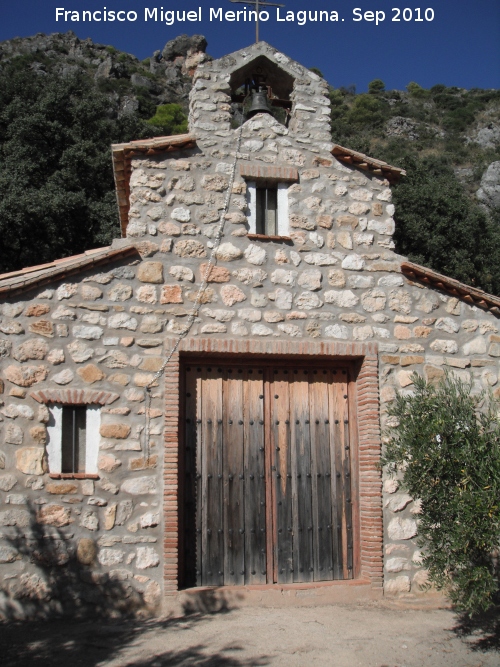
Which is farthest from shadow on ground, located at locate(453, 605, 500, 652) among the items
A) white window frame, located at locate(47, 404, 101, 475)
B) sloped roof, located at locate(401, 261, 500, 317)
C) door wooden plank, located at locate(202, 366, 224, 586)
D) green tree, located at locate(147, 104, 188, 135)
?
green tree, located at locate(147, 104, 188, 135)

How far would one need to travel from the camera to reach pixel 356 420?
7.80 meters

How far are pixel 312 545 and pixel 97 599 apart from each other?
2.57 metres

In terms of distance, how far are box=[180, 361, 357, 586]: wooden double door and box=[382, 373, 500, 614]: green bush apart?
1693mm

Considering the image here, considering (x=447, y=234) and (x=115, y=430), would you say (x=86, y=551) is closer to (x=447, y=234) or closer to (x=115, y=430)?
(x=115, y=430)

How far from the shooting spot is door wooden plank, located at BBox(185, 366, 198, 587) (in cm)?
721

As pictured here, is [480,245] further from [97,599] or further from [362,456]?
[97,599]

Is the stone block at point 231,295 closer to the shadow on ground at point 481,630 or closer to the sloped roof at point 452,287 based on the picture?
the sloped roof at point 452,287

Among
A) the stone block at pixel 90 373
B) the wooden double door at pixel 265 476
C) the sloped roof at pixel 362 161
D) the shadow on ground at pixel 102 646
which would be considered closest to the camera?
the shadow on ground at pixel 102 646

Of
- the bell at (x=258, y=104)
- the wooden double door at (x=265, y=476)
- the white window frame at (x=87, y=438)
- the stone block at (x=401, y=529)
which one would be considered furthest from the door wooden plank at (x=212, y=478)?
the bell at (x=258, y=104)

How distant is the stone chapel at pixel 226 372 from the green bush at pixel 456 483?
1396 mm

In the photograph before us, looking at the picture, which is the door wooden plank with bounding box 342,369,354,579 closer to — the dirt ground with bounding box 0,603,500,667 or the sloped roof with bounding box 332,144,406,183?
the dirt ground with bounding box 0,603,500,667

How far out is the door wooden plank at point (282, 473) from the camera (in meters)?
7.42

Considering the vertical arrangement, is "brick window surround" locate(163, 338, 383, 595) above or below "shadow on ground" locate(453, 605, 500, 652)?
above

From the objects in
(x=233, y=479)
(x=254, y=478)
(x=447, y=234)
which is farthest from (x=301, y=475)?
(x=447, y=234)
